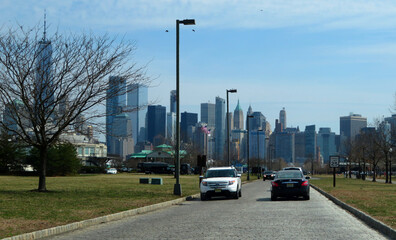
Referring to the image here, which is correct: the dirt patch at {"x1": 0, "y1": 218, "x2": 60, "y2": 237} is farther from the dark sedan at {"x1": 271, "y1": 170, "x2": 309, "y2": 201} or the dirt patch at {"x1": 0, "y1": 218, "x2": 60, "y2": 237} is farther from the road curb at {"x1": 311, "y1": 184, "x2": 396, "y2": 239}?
the dark sedan at {"x1": 271, "y1": 170, "x2": 309, "y2": 201}

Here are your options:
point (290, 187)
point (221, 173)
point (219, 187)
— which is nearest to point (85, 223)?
point (219, 187)

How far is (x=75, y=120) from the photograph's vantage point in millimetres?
29578

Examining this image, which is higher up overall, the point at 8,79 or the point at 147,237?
the point at 8,79

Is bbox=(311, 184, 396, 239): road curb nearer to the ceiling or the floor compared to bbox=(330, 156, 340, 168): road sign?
nearer to the floor

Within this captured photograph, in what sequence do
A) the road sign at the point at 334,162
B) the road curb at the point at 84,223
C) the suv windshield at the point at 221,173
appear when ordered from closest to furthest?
the road curb at the point at 84,223 → the suv windshield at the point at 221,173 → the road sign at the point at 334,162

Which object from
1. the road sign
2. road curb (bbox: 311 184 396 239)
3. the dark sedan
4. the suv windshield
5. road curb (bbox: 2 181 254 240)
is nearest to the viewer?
road curb (bbox: 2 181 254 240)

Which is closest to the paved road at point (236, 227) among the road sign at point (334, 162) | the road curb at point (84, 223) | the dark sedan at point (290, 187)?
the road curb at point (84, 223)

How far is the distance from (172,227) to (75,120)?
15.9 metres

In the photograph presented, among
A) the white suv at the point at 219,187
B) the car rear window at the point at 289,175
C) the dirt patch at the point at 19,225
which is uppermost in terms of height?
the car rear window at the point at 289,175

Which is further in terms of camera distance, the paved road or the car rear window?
the car rear window

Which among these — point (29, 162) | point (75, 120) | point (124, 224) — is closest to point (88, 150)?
point (29, 162)

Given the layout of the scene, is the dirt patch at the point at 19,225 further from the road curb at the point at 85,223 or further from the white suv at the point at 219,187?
the white suv at the point at 219,187

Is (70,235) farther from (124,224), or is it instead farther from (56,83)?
(56,83)

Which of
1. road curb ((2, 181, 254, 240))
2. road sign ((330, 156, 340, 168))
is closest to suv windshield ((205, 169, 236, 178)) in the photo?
road curb ((2, 181, 254, 240))
